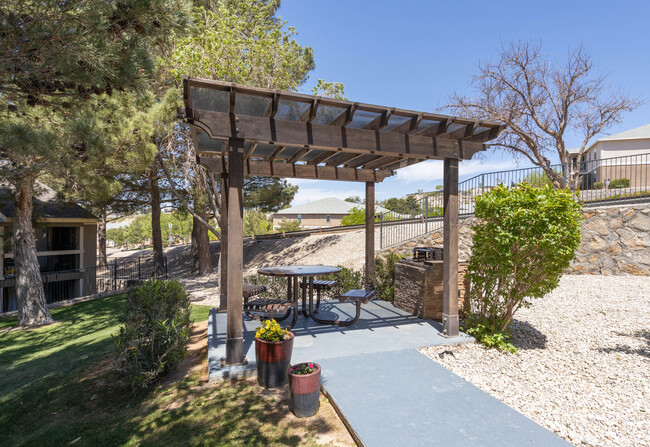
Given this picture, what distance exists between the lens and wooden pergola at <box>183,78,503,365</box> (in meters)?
3.72

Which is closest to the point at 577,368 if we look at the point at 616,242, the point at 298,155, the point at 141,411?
the point at 141,411

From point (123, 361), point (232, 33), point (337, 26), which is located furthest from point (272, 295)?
point (337, 26)

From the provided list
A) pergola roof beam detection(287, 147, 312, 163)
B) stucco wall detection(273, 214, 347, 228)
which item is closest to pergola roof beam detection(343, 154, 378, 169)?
pergola roof beam detection(287, 147, 312, 163)

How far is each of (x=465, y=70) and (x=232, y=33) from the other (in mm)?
10873

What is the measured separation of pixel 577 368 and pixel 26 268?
1205 centimetres

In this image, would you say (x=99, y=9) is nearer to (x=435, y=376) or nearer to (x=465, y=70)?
(x=435, y=376)

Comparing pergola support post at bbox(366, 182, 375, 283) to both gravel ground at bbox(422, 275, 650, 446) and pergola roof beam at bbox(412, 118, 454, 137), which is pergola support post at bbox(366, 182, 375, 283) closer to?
pergola roof beam at bbox(412, 118, 454, 137)

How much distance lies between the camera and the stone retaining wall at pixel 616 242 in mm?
8328

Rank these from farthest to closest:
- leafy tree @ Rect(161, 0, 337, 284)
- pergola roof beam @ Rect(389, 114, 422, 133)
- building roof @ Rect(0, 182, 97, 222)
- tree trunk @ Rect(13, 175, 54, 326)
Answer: building roof @ Rect(0, 182, 97, 222) → leafy tree @ Rect(161, 0, 337, 284) → tree trunk @ Rect(13, 175, 54, 326) → pergola roof beam @ Rect(389, 114, 422, 133)

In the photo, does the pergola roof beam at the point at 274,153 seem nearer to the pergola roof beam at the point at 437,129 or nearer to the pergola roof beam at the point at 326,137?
the pergola roof beam at the point at 326,137

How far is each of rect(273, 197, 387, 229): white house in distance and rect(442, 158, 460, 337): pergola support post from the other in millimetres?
34638

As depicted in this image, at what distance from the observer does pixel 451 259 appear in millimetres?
4812

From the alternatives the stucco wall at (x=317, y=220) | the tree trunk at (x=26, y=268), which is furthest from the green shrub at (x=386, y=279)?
the stucco wall at (x=317, y=220)

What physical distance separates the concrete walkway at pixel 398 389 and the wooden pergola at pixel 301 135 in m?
0.82
